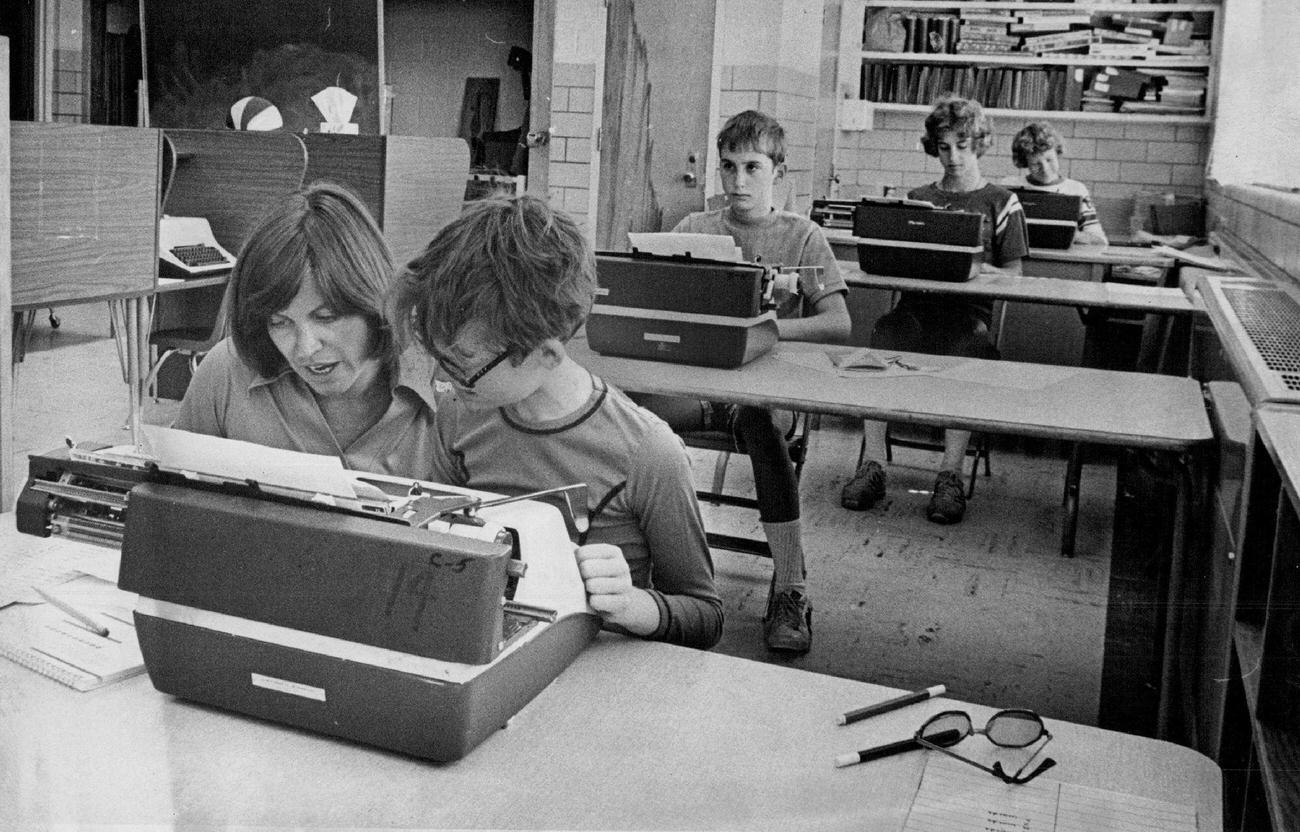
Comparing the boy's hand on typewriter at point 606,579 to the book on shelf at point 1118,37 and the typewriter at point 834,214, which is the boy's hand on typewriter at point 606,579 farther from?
the book on shelf at point 1118,37

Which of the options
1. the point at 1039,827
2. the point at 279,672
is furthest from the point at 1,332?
the point at 1039,827

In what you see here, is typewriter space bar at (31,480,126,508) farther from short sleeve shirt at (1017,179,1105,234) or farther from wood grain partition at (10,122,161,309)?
short sleeve shirt at (1017,179,1105,234)

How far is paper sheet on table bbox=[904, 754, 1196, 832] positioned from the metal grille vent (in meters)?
1.01

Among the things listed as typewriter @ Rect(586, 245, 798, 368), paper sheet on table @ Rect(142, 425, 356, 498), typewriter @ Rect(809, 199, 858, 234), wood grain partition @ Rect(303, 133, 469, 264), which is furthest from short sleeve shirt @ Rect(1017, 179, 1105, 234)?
paper sheet on table @ Rect(142, 425, 356, 498)

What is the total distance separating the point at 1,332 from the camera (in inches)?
92.2

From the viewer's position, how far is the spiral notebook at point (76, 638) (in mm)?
1161

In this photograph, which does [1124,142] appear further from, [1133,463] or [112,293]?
[112,293]

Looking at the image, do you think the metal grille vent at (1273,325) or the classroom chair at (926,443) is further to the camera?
the classroom chair at (926,443)

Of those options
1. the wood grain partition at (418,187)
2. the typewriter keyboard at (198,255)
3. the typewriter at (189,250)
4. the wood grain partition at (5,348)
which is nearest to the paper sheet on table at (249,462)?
the wood grain partition at (5,348)

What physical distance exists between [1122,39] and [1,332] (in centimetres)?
697

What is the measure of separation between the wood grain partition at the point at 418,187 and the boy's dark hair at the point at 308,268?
7.58ft

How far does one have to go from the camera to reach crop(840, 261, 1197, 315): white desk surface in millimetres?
3941

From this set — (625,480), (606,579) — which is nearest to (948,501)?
(625,480)

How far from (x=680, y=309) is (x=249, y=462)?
175 centimetres
